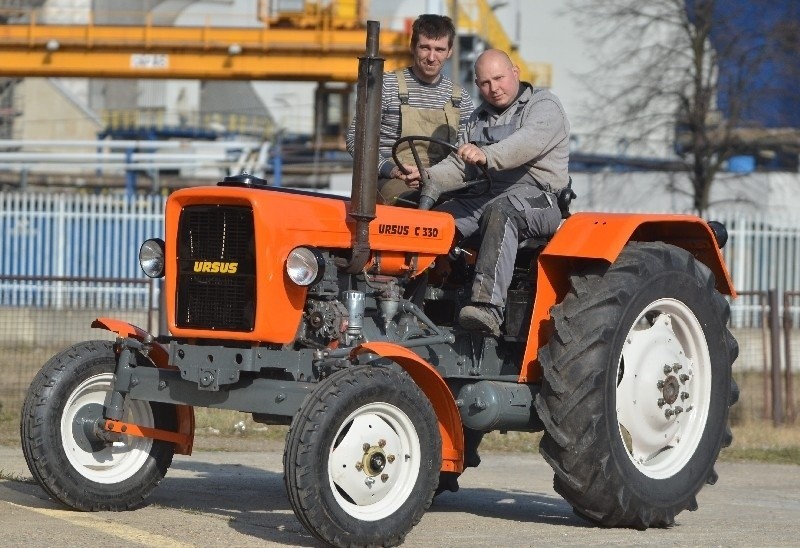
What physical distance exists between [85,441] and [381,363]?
5.82 feet

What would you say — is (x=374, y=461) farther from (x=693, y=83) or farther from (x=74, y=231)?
(x=693, y=83)

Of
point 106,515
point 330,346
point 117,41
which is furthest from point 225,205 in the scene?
point 117,41

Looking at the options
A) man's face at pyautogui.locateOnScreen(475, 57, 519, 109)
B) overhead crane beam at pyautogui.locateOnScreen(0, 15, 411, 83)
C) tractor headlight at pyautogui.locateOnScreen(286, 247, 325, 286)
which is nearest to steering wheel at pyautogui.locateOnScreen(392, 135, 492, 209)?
man's face at pyautogui.locateOnScreen(475, 57, 519, 109)

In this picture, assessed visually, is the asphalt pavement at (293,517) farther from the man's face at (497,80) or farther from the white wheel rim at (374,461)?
the man's face at (497,80)

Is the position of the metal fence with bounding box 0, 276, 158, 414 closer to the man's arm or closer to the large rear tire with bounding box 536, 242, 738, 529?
the man's arm

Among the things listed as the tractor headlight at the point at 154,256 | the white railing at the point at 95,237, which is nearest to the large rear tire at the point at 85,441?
the tractor headlight at the point at 154,256

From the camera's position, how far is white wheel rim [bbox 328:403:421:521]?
636 centimetres

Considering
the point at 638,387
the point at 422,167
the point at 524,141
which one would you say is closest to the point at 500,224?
the point at 524,141

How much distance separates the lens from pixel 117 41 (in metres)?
33.4

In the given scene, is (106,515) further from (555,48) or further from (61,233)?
(555,48)

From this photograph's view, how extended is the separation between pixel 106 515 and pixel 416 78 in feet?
9.87

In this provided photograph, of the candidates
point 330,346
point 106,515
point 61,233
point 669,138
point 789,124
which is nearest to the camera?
point 330,346


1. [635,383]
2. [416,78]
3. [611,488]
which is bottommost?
[611,488]

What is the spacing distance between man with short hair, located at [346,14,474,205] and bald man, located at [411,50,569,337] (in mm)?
436
